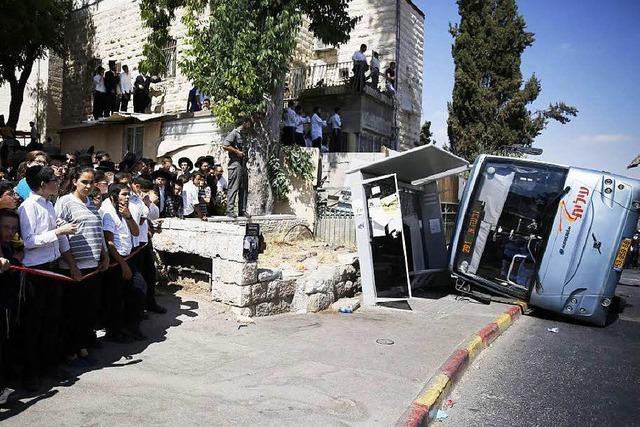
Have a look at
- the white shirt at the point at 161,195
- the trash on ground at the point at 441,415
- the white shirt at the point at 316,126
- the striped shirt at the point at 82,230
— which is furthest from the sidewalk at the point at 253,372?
the white shirt at the point at 316,126

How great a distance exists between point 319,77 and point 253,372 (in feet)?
49.0

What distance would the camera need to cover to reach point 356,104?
15.9 meters

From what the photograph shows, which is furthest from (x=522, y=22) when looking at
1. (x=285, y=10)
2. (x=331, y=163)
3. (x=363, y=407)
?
(x=363, y=407)

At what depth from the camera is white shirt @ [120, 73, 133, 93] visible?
17.0 m

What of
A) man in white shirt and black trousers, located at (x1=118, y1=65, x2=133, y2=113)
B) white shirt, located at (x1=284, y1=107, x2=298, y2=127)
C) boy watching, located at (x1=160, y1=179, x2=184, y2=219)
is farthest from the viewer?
man in white shirt and black trousers, located at (x1=118, y1=65, x2=133, y2=113)

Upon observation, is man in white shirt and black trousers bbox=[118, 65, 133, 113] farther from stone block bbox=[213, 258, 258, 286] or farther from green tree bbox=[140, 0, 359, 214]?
stone block bbox=[213, 258, 258, 286]

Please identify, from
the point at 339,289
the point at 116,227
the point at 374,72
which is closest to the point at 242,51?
the point at 339,289

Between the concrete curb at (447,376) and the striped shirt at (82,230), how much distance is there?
3.09 metres

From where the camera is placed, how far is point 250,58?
1049 centimetres

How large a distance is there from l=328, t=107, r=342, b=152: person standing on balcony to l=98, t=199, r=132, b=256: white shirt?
421 inches

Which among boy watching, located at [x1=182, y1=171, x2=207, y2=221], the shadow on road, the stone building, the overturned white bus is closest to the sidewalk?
the shadow on road

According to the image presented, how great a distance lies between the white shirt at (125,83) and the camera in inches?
671

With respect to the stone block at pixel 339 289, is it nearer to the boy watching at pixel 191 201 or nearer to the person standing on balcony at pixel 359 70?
the boy watching at pixel 191 201

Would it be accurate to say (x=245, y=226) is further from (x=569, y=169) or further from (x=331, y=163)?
(x=331, y=163)
